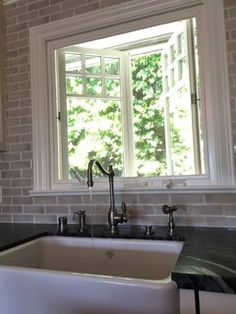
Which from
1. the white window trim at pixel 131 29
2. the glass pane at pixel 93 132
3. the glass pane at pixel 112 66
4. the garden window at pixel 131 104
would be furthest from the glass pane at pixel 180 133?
the glass pane at pixel 112 66

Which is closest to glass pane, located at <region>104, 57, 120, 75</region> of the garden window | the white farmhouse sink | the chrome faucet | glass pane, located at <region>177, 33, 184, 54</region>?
the garden window

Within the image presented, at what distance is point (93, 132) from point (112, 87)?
31 centimetres

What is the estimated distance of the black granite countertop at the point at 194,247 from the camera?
82cm

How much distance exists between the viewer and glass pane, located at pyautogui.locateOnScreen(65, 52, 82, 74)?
1.93 metres

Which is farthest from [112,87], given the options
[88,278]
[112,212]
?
[88,278]

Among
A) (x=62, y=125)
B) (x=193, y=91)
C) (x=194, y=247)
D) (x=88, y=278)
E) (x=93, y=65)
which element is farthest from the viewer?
(x=93, y=65)

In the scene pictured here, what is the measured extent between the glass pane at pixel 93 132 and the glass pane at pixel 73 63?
0.18 metres

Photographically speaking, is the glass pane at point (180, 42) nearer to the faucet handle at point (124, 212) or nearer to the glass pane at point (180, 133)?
the glass pane at point (180, 133)

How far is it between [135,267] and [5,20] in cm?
169

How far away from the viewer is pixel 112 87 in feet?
6.36

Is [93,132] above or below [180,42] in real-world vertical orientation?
below

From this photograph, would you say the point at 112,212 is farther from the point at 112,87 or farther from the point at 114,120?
the point at 112,87

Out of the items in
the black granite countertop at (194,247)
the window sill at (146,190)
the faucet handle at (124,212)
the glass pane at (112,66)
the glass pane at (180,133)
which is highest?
the glass pane at (112,66)

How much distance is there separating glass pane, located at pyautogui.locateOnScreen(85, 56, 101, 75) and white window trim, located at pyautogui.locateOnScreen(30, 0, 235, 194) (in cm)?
18
